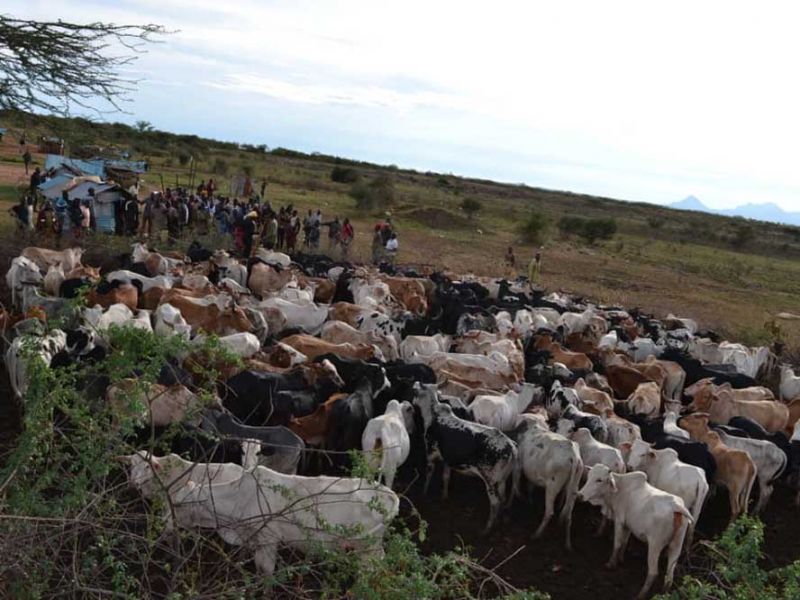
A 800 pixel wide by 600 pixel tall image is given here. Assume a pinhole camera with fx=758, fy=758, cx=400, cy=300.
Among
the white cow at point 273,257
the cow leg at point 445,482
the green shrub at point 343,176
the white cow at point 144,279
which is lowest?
the cow leg at point 445,482

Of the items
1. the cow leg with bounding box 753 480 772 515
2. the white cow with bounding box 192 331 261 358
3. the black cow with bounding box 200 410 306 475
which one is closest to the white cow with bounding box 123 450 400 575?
the black cow with bounding box 200 410 306 475

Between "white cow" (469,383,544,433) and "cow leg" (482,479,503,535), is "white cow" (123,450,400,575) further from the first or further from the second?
"white cow" (469,383,544,433)

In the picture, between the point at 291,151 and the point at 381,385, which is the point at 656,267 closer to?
the point at 381,385

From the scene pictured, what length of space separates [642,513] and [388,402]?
10.0 ft

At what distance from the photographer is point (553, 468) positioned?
7801mm

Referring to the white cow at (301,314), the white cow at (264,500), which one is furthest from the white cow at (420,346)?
the white cow at (264,500)

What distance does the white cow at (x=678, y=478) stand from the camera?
760 cm

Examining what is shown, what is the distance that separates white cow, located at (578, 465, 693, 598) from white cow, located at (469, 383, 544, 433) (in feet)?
5.53

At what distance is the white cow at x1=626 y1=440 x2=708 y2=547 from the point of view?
7.60 metres

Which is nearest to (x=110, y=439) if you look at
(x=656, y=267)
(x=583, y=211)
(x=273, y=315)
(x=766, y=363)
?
(x=273, y=315)

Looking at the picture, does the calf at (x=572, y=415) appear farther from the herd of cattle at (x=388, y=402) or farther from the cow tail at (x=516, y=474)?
the cow tail at (x=516, y=474)

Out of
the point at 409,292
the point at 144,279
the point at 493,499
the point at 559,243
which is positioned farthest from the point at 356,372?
the point at 559,243

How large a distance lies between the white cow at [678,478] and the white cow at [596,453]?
11.5 inches

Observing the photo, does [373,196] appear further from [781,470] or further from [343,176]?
[781,470]
